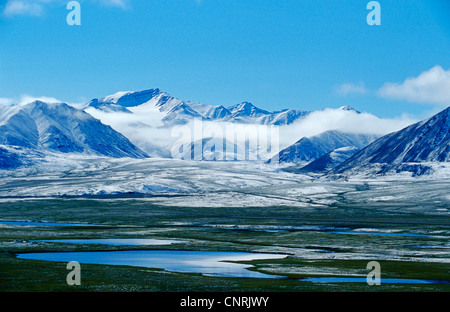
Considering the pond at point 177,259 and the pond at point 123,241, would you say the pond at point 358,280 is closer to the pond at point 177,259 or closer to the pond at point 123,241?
the pond at point 177,259

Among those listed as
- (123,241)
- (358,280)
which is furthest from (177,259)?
(358,280)

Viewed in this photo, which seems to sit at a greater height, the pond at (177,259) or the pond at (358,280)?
the pond at (177,259)

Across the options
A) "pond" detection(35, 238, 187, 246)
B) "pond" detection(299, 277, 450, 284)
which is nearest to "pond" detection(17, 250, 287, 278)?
"pond" detection(299, 277, 450, 284)

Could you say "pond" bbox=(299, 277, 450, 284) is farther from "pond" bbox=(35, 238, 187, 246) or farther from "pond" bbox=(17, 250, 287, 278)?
"pond" bbox=(35, 238, 187, 246)

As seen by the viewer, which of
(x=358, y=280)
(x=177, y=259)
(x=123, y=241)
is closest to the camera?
(x=358, y=280)

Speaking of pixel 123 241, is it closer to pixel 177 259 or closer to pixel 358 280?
pixel 177 259

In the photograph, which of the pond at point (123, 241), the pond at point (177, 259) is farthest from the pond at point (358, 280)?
the pond at point (123, 241)

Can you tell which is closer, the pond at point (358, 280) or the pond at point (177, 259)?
the pond at point (358, 280)
